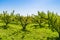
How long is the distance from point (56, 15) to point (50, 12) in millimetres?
2928

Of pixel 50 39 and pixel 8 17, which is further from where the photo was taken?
pixel 8 17

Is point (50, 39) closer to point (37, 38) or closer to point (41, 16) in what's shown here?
point (37, 38)

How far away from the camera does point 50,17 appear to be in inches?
1357

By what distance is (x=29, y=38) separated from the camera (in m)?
32.3

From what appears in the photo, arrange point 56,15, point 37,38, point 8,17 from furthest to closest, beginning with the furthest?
1. point 8,17
2. point 56,15
3. point 37,38

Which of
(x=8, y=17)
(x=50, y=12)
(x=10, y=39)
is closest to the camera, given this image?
(x=10, y=39)

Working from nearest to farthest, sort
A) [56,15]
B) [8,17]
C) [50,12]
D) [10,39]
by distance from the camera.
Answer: [10,39] < [56,15] < [50,12] < [8,17]

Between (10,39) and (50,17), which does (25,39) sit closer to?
(10,39)

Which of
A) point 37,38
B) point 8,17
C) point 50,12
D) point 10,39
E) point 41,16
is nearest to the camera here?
point 10,39

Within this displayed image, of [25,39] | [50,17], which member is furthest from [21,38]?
[50,17]

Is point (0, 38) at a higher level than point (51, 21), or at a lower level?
lower

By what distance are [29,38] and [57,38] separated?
645cm

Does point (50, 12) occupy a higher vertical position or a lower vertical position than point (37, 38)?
higher

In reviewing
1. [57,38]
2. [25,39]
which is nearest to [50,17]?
[57,38]
